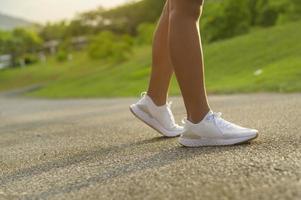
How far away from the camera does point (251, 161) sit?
1774 mm

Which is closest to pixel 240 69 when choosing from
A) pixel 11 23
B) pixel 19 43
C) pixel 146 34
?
pixel 146 34

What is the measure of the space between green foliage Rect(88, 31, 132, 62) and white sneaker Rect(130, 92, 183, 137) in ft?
74.8

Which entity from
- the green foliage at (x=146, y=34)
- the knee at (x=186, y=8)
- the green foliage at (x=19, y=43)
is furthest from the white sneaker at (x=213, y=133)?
the green foliage at (x=19, y=43)

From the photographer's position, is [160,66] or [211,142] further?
[160,66]

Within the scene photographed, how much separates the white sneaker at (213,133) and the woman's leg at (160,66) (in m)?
0.46

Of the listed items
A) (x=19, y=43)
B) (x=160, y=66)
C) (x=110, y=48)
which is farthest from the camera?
(x=19, y=43)

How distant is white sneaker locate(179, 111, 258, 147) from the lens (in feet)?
6.93

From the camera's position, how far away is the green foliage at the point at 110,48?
83.2 feet

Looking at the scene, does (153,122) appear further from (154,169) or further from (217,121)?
(154,169)

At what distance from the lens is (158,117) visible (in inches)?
103

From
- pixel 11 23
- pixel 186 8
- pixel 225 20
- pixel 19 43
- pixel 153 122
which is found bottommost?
pixel 11 23

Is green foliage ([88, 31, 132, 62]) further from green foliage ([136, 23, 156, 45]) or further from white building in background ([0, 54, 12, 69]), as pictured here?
white building in background ([0, 54, 12, 69])

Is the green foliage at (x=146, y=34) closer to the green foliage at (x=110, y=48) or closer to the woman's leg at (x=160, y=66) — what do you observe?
the green foliage at (x=110, y=48)

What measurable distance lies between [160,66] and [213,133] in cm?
59
